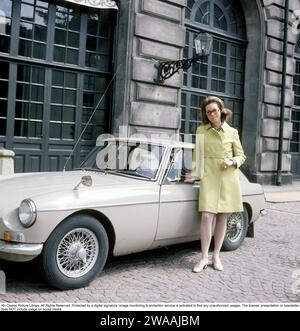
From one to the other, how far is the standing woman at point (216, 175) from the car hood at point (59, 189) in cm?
75

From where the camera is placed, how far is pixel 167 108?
40.5 ft

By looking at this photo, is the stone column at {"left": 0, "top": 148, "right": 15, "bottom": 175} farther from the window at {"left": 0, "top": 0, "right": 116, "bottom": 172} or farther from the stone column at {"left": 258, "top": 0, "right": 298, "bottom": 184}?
the stone column at {"left": 258, "top": 0, "right": 298, "bottom": 184}

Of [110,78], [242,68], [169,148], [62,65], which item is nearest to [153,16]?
[110,78]

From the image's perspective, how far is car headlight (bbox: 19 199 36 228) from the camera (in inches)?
156

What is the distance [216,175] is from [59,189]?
6.06ft

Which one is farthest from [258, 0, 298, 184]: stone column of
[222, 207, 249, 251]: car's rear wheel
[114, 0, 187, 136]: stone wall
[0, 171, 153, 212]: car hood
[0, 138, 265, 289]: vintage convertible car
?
[0, 171, 153, 212]: car hood

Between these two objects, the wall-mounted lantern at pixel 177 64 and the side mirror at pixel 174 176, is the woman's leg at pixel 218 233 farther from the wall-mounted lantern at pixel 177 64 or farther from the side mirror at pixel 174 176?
the wall-mounted lantern at pixel 177 64

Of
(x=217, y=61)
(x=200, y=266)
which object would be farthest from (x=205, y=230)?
(x=217, y=61)

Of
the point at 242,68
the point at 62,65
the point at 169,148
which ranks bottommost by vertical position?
the point at 169,148

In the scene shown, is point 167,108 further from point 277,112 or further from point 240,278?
point 240,278

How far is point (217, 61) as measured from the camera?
14.6m

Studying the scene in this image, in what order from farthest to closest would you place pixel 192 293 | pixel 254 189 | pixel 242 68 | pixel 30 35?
1. pixel 242 68
2. pixel 30 35
3. pixel 254 189
4. pixel 192 293

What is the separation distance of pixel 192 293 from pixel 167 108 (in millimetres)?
8456

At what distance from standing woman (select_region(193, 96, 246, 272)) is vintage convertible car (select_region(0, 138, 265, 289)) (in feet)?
0.81
